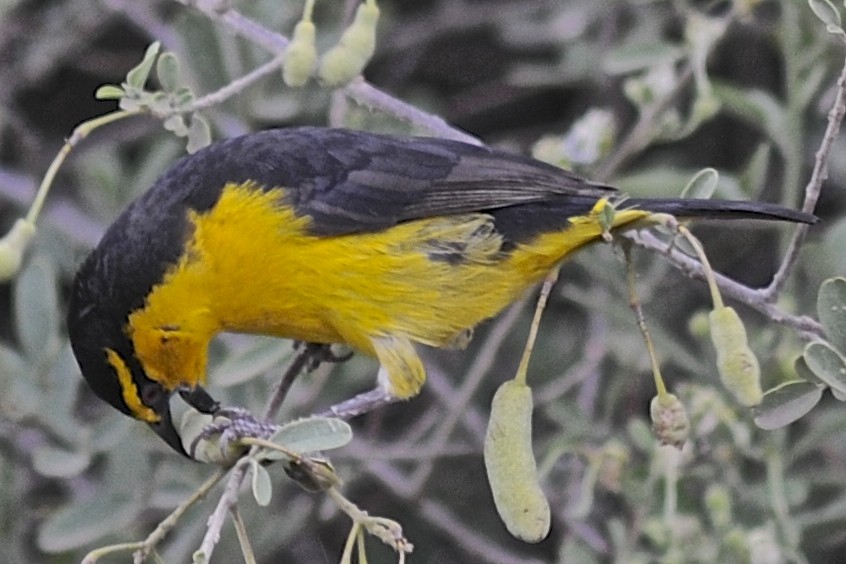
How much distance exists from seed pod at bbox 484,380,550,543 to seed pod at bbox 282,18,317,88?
0.72 meters

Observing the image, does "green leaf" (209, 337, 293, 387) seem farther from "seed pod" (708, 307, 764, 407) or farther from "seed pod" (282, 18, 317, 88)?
"seed pod" (708, 307, 764, 407)

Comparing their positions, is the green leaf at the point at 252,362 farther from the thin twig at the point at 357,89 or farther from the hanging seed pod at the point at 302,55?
the hanging seed pod at the point at 302,55

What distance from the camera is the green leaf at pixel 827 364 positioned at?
235cm

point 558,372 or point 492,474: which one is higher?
point 558,372

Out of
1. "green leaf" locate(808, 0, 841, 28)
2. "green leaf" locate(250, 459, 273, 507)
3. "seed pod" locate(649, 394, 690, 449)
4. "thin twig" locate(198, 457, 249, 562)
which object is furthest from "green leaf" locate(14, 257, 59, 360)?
"green leaf" locate(808, 0, 841, 28)

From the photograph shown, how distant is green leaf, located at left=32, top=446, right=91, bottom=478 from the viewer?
3.47 metres

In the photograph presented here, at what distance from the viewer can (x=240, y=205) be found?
3.10 meters

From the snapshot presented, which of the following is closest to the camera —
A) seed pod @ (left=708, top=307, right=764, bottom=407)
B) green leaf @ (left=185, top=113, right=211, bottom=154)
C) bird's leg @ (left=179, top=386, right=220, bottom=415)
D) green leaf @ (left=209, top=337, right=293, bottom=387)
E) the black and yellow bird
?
seed pod @ (left=708, top=307, right=764, bottom=407)

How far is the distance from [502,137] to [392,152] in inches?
71.7

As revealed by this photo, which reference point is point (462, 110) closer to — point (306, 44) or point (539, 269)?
point (539, 269)

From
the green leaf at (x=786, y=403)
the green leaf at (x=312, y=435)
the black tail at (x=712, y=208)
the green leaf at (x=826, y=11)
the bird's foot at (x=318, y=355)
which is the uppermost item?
the green leaf at (x=826, y=11)

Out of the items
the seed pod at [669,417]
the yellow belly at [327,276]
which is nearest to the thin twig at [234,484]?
the yellow belly at [327,276]

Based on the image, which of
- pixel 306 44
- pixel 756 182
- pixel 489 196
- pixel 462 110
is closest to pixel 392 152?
pixel 489 196

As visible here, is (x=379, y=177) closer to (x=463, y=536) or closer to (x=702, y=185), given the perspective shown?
(x=702, y=185)
